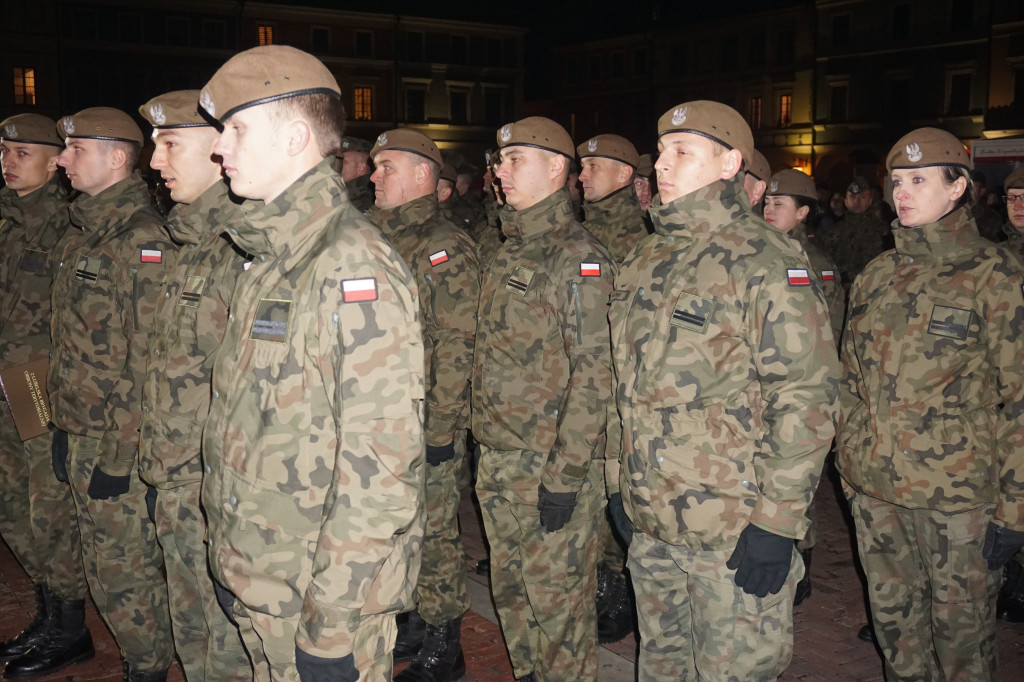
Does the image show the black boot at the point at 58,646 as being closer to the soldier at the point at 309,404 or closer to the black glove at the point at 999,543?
the soldier at the point at 309,404

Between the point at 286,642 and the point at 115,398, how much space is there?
1.96m

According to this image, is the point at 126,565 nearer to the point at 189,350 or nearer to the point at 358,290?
the point at 189,350

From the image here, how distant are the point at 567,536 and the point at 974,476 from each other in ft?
5.70

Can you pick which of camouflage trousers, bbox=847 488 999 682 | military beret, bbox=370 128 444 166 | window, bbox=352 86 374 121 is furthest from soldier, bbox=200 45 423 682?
window, bbox=352 86 374 121

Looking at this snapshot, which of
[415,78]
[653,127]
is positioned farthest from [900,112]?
[415,78]

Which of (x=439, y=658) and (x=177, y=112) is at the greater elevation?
(x=177, y=112)

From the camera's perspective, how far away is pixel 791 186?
6309 millimetres

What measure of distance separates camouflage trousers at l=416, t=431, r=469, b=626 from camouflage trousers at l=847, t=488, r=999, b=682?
2.02 meters

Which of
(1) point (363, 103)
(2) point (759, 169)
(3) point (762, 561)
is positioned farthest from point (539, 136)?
(1) point (363, 103)

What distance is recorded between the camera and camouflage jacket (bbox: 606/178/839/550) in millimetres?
2975

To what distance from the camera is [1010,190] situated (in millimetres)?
6473

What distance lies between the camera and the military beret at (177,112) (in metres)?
3.71

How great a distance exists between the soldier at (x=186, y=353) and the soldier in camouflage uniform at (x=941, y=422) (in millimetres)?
2765

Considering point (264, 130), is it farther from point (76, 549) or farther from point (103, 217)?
point (76, 549)
